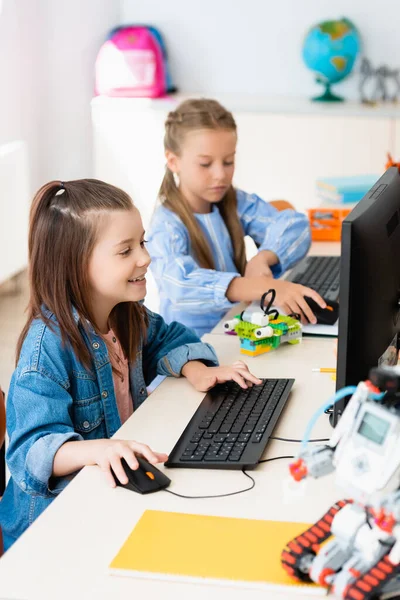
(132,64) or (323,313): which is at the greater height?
(132,64)

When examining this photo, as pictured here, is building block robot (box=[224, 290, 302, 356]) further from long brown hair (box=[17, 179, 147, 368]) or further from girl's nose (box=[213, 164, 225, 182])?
girl's nose (box=[213, 164, 225, 182])

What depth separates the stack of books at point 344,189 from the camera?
117 inches

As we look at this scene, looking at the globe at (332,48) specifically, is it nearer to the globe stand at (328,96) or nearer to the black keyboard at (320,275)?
the globe stand at (328,96)

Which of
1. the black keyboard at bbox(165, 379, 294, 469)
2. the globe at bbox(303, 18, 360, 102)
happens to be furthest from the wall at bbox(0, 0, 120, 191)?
the black keyboard at bbox(165, 379, 294, 469)

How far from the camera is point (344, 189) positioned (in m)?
2.98

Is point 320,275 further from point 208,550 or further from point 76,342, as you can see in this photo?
point 208,550

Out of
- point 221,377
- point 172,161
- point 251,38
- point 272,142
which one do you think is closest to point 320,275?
point 172,161

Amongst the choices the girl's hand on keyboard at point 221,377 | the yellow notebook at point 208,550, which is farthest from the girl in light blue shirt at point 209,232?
the yellow notebook at point 208,550

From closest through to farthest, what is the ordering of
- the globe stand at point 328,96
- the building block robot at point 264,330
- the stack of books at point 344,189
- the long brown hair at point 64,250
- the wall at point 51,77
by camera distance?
the long brown hair at point 64,250 < the building block robot at point 264,330 < the stack of books at point 344,189 < the wall at point 51,77 < the globe stand at point 328,96

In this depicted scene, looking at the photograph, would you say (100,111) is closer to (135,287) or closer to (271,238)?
(271,238)

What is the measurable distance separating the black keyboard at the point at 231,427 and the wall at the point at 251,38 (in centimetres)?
333

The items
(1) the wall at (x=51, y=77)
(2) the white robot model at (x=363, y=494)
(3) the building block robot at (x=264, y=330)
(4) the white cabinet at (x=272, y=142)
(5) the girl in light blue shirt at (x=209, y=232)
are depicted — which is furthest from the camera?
(4) the white cabinet at (x=272, y=142)

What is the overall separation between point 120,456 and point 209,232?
118 centimetres

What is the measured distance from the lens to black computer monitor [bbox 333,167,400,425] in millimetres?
1155
